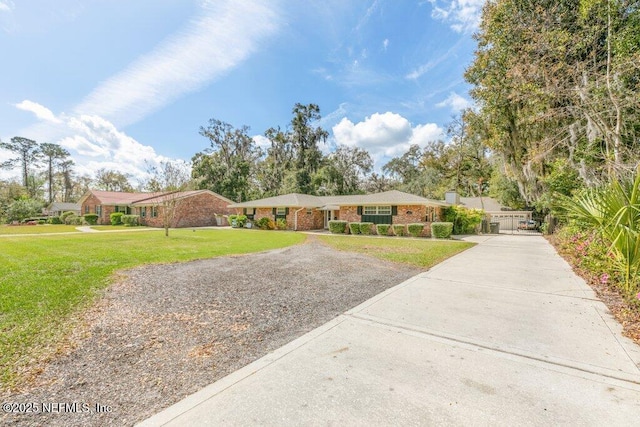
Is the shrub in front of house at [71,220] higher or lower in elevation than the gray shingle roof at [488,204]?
lower

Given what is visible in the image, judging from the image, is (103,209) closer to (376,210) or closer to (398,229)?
(376,210)

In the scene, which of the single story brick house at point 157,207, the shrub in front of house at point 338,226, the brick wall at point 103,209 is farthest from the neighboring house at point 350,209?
the brick wall at point 103,209

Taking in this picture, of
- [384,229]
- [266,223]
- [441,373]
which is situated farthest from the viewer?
[266,223]

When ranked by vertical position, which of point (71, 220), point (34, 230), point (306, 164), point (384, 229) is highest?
point (306, 164)

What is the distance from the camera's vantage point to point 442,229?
18297 mm

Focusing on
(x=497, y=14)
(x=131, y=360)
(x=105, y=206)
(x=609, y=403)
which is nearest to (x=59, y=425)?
(x=131, y=360)

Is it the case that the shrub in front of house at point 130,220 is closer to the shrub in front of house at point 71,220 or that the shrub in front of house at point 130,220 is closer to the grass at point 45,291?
the shrub in front of house at point 71,220

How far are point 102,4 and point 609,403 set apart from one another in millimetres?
13465

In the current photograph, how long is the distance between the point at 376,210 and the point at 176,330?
18.5 metres

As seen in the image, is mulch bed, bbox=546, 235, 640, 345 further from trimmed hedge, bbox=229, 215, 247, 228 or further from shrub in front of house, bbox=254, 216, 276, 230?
trimmed hedge, bbox=229, 215, 247, 228

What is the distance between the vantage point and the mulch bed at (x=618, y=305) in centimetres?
400

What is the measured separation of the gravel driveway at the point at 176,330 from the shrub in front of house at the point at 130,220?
2473 cm

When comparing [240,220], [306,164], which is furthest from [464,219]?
[306,164]

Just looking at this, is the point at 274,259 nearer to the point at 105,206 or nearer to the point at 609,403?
the point at 609,403
